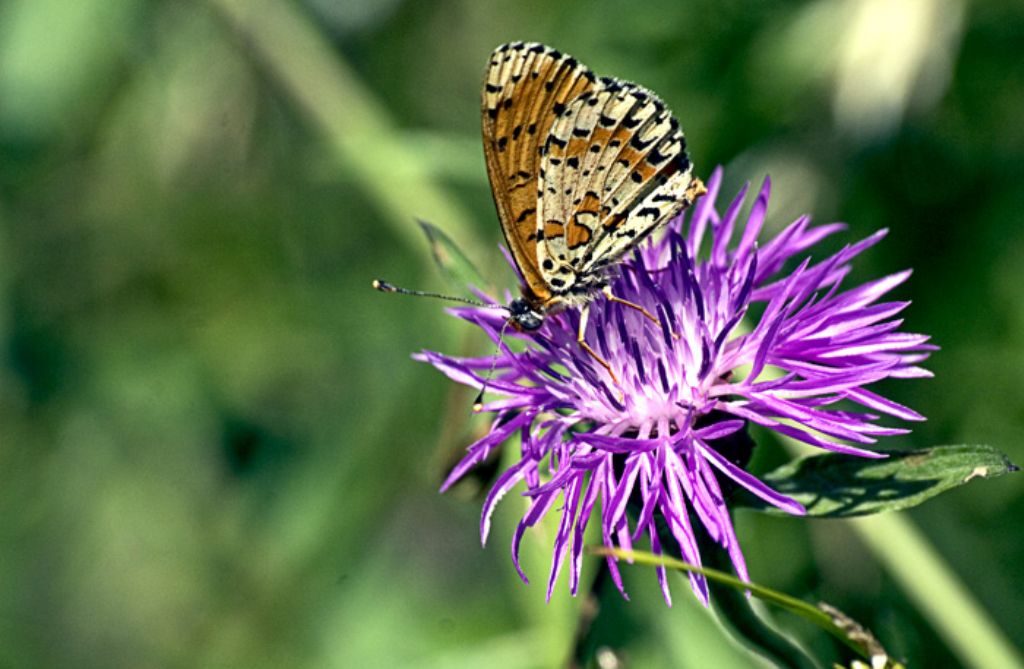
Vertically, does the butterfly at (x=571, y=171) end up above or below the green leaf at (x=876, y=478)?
above

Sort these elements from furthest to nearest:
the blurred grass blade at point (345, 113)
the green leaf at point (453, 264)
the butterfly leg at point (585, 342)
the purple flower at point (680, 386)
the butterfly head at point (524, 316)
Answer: the blurred grass blade at point (345, 113) → the green leaf at point (453, 264) → the butterfly head at point (524, 316) → the butterfly leg at point (585, 342) → the purple flower at point (680, 386)

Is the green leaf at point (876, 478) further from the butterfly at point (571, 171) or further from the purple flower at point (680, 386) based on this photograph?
the butterfly at point (571, 171)

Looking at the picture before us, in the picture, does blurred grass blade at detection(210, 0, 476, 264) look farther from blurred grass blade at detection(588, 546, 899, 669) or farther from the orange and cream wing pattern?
blurred grass blade at detection(588, 546, 899, 669)

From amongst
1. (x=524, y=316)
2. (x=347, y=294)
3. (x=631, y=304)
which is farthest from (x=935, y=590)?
(x=347, y=294)

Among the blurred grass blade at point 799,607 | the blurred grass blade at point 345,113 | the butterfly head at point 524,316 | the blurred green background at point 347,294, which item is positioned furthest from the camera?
the blurred grass blade at point 345,113

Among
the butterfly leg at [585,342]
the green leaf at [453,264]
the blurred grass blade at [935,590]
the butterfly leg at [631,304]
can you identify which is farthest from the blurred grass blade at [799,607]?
Result: the green leaf at [453,264]

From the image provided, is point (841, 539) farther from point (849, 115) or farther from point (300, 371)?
point (300, 371)
